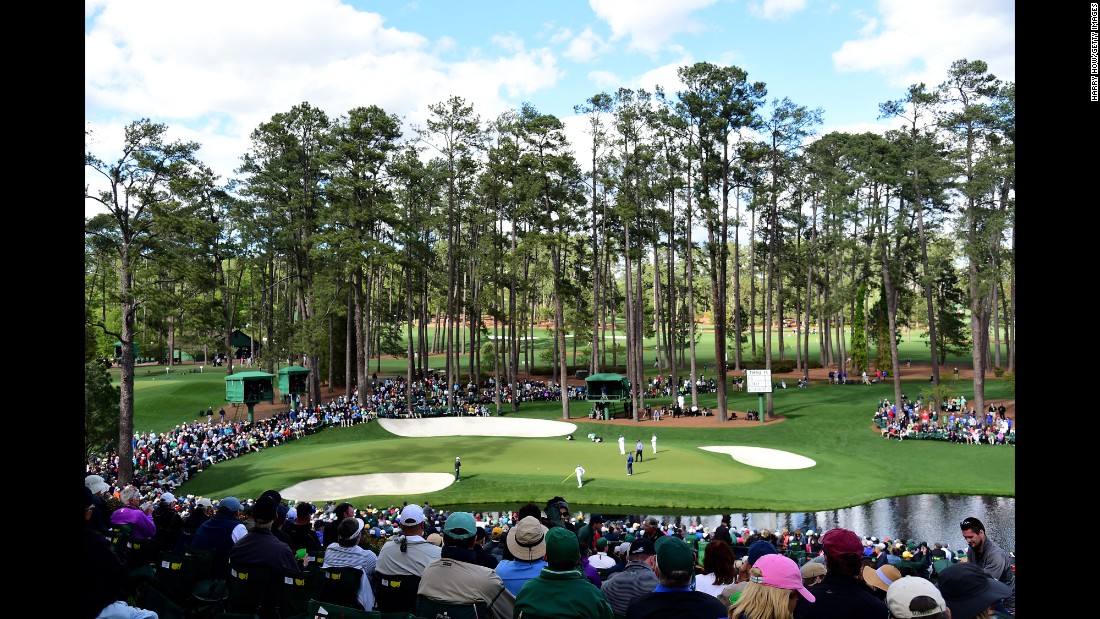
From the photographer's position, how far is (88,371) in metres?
28.0

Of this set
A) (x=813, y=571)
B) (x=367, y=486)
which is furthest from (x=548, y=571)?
(x=367, y=486)

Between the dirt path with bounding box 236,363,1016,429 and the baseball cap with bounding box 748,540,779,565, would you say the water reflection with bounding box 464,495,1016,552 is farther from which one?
the baseball cap with bounding box 748,540,779,565

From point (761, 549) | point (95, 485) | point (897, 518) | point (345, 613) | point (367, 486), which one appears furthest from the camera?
point (367, 486)

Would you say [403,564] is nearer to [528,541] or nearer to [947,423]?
[528,541]

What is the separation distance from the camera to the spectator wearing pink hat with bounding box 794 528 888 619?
14.3 feet

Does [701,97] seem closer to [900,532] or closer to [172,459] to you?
[900,532]

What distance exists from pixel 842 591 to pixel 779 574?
18.7 inches

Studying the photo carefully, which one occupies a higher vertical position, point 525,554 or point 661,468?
point 525,554

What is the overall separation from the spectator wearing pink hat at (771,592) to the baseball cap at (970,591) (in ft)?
4.31

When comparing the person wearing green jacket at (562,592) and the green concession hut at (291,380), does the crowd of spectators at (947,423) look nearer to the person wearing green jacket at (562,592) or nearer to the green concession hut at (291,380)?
the green concession hut at (291,380)

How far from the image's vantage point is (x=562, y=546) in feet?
14.2

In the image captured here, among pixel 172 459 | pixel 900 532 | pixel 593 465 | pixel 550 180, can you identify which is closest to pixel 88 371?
pixel 172 459
